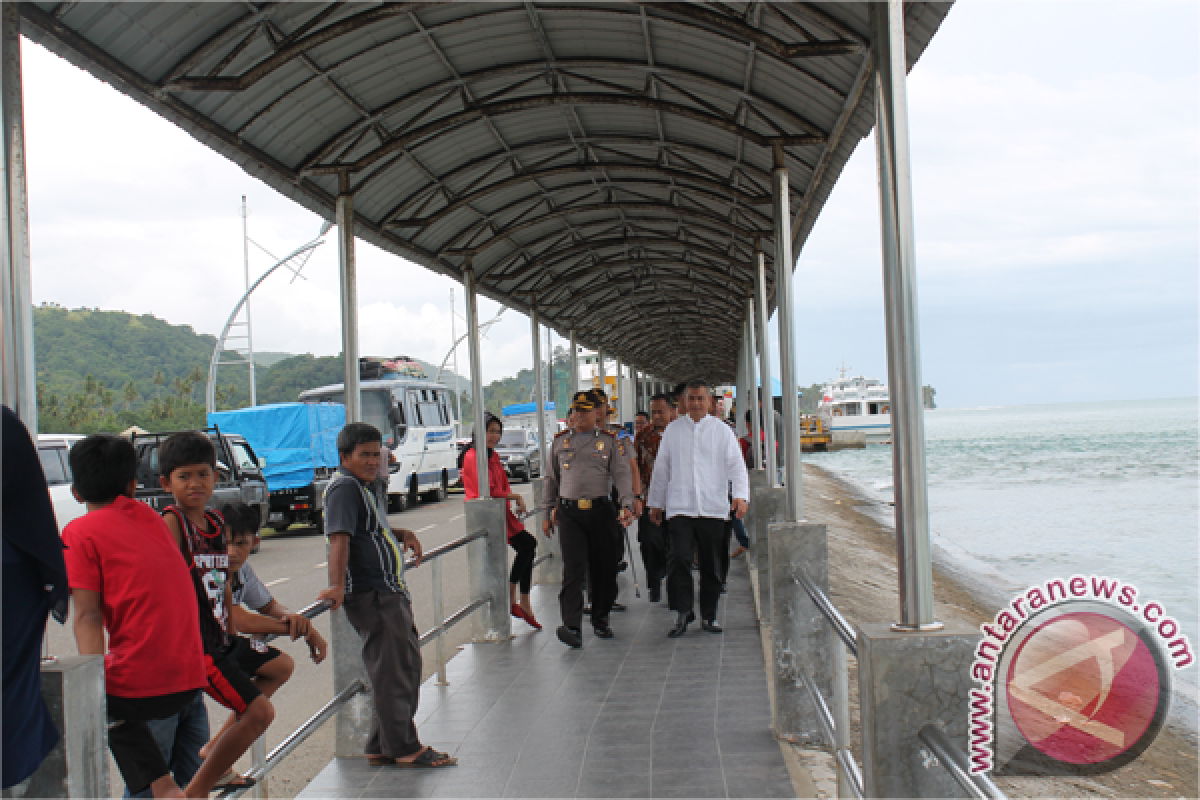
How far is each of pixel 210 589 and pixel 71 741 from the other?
0.85 metres

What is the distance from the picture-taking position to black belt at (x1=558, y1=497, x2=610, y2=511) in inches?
291

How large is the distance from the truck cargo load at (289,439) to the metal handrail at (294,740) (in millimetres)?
14243

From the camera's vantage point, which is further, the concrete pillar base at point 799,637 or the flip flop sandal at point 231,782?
the concrete pillar base at point 799,637

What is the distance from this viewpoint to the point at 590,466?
7.44 m

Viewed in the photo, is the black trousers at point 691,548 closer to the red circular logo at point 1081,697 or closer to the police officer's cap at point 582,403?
the police officer's cap at point 582,403

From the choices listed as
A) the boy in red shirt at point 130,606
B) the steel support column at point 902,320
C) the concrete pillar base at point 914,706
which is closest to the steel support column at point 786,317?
the steel support column at point 902,320

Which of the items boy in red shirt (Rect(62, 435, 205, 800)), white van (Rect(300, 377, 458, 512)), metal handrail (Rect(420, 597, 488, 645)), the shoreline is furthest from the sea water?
white van (Rect(300, 377, 458, 512))

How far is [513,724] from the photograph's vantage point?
5.54 meters

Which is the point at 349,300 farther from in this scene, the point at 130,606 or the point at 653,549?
the point at 653,549

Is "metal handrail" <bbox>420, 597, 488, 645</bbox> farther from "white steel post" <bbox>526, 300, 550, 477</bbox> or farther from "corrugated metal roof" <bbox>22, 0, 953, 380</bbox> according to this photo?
"white steel post" <bbox>526, 300, 550, 477</bbox>

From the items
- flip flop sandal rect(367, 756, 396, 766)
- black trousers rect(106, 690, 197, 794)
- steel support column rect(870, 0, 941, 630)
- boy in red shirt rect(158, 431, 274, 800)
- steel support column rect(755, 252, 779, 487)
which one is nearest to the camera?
steel support column rect(870, 0, 941, 630)

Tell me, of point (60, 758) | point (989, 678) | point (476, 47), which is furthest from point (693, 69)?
point (60, 758)

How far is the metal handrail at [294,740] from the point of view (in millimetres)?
3627

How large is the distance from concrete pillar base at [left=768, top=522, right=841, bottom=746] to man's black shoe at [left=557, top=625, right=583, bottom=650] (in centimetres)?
245
